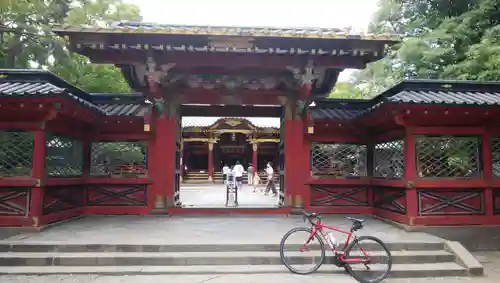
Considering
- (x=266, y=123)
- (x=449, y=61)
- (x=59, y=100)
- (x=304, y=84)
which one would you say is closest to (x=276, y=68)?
(x=304, y=84)

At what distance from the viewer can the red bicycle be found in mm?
5422

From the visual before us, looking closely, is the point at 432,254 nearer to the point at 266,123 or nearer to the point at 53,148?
the point at 53,148

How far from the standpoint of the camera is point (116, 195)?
9.58m

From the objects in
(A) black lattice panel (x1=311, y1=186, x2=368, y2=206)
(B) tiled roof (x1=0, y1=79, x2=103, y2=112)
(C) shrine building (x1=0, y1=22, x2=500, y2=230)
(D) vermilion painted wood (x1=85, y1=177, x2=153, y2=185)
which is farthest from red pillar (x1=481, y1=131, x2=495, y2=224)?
(B) tiled roof (x1=0, y1=79, x2=103, y2=112)

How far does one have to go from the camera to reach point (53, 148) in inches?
322

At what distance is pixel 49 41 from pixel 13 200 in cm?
Result: 977

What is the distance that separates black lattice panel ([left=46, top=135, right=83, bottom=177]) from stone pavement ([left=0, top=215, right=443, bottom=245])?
3.90 feet

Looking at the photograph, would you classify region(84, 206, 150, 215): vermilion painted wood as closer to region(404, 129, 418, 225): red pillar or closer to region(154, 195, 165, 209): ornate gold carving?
region(154, 195, 165, 209): ornate gold carving

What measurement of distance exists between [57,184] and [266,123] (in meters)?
22.6

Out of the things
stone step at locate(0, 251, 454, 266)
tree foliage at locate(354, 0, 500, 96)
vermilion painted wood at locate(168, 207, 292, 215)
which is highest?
tree foliage at locate(354, 0, 500, 96)

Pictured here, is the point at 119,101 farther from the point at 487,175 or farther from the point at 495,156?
the point at 495,156

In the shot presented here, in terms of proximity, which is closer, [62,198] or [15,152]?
[15,152]

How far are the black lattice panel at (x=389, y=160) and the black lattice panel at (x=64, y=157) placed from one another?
25.2ft

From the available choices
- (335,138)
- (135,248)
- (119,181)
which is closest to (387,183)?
(335,138)
